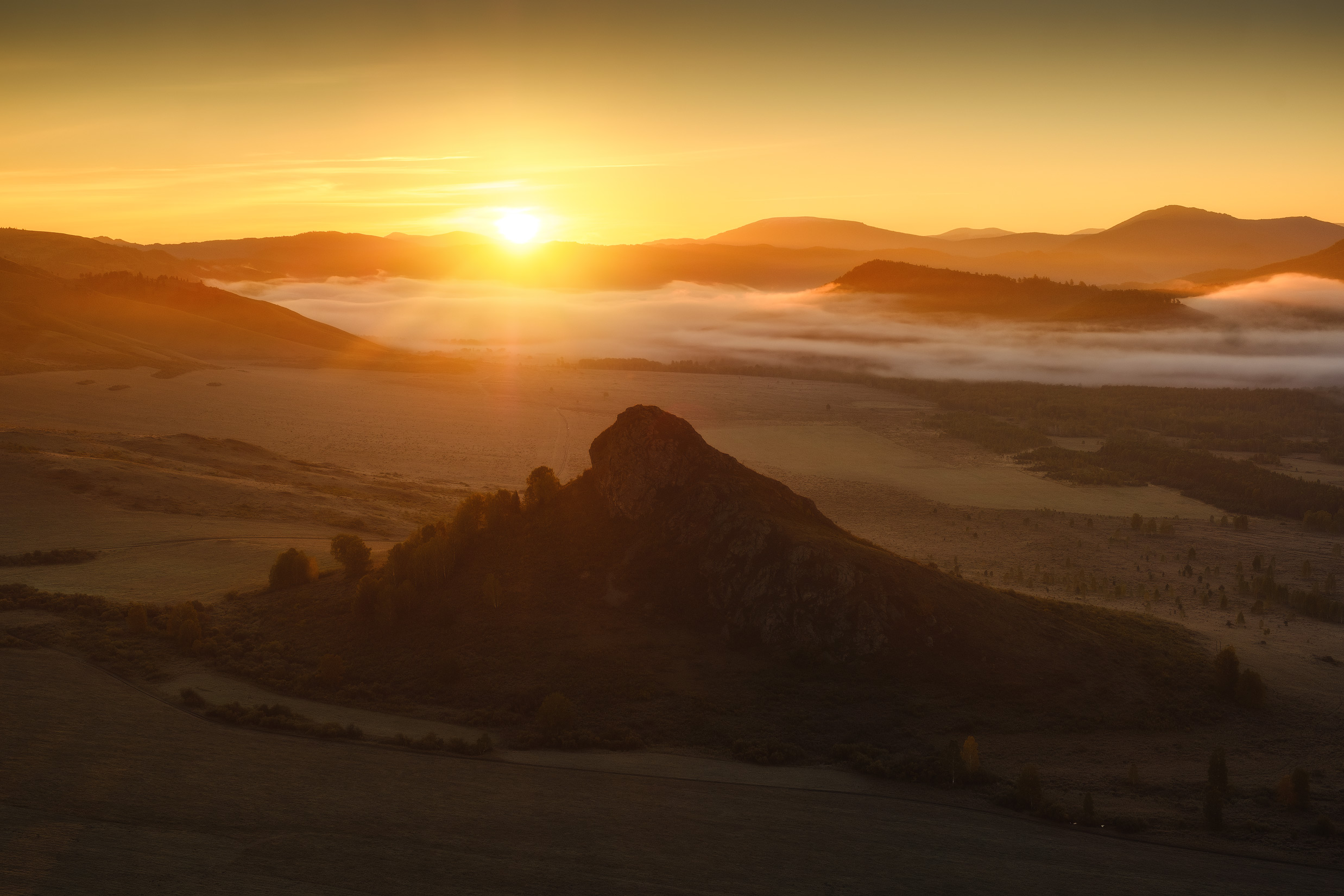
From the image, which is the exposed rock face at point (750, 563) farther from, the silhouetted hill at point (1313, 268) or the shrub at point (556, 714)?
the silhouetted hill at point (1313, 268)

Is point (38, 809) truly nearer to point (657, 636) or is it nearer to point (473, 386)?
point (657, 636)

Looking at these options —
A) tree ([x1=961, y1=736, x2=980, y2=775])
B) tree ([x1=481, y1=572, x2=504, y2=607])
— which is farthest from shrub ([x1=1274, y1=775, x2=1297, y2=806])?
tree ([x1=481, y1=572, x2=504, y2=607])

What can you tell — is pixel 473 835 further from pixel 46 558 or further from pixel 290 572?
pixel 46 558

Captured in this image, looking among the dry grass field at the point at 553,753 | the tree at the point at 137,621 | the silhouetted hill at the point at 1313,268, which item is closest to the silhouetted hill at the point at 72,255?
the dry grass field at the point at 553,753

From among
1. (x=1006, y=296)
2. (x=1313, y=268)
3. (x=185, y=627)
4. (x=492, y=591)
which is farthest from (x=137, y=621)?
(x=1313, y=268)

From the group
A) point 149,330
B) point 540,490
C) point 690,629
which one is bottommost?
point 690,629

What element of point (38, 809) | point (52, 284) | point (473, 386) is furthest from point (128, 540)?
point (52, 284)

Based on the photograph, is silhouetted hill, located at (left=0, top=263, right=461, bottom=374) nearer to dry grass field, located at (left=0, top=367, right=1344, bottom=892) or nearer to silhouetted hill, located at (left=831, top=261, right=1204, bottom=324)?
dry grass field, located at (left=0, top=367, right=1344, bottom=892)
